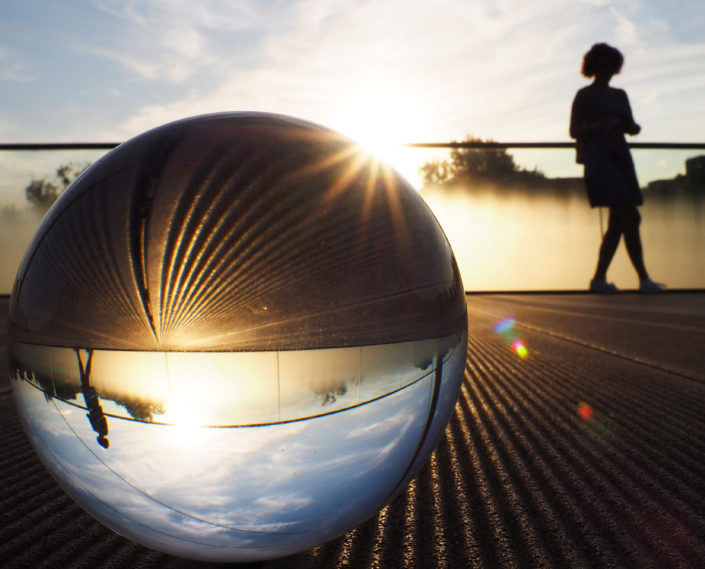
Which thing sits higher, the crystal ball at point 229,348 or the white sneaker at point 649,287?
the crystal ball at point 229,348

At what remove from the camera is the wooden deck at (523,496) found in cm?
62

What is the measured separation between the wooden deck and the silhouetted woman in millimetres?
3422

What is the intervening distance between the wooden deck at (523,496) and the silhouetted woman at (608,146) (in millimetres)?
3422

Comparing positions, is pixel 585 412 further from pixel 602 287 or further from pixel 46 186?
pixel 46 186

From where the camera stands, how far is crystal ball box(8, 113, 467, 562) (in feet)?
1.78

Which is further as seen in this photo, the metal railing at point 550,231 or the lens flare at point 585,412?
the metal railing at point 550,231

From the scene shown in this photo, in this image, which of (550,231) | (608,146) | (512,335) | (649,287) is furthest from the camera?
(550,231)

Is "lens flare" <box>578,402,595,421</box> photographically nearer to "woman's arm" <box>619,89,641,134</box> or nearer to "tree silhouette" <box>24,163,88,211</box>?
"woman's arm" <box>619,89,641,134</box>

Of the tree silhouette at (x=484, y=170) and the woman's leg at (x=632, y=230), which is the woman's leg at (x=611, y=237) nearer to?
the woman's leg at (x=632, y=230)

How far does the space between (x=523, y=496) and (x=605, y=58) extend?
14.9 ft

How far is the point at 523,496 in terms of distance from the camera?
775mm

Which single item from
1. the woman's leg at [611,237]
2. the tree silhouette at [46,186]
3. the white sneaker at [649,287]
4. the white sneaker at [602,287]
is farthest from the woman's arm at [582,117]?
the tree silhouette at [46,186]

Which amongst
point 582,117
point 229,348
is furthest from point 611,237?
point 229,348

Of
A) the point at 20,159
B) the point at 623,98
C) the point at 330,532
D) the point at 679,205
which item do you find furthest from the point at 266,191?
the point at 679,205
